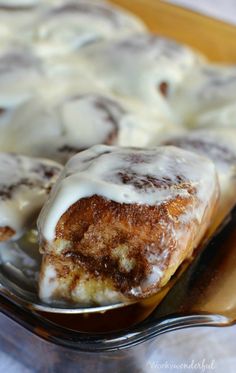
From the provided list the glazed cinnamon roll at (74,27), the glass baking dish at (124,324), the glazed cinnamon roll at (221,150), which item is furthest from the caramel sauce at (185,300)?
the glazed cinnamon roll at (74,27)

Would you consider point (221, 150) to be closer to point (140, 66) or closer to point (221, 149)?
point (221, 149)

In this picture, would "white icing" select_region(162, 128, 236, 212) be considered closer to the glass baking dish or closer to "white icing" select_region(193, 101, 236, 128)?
"white icing" select_region(193, 101, 236, 128)

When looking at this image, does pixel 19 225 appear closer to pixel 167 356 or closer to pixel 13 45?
pixel 167 356

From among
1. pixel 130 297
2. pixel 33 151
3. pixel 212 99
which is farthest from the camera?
pixel 212 99

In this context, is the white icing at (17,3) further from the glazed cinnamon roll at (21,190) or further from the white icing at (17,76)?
the glazed cinnamon roll at (21,190)

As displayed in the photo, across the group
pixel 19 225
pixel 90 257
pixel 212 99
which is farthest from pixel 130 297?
pixel 212 99

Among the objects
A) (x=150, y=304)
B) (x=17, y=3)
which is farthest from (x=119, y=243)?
(x=17, y=3)
